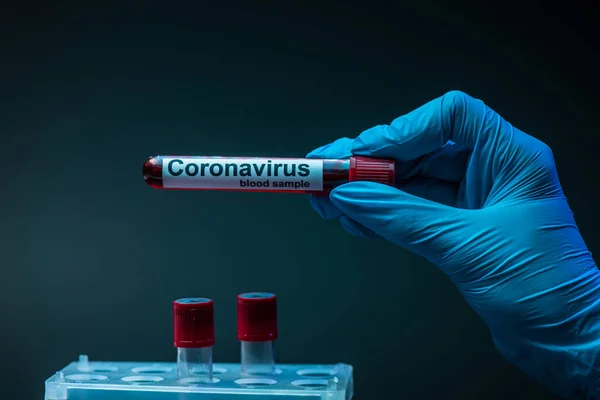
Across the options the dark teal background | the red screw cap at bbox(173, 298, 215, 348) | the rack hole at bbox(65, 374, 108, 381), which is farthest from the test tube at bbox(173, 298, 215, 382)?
the dark teal background

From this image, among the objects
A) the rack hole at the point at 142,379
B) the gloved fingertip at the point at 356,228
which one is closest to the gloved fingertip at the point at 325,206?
the gloved fingertip at the point at 356,228

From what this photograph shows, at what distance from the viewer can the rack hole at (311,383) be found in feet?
Result: 3.44

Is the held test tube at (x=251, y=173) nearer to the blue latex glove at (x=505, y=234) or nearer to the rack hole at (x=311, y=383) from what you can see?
the blue latex glove at (x=505, y=234)

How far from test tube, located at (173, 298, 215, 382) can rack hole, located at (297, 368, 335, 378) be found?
0.53ft

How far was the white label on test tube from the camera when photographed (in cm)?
100

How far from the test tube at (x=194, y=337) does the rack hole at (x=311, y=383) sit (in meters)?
0.14

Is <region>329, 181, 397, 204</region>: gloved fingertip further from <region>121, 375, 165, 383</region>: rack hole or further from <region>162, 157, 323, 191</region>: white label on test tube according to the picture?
<region>121, 375, 165, 383</region>: rack hole

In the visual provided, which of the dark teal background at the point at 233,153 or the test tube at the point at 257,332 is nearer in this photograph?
the test tube at the point at 257,332

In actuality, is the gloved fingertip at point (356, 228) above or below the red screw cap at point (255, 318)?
above

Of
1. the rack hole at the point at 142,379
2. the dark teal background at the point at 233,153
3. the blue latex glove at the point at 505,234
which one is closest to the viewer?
the blue latex glove at the point at 505,234

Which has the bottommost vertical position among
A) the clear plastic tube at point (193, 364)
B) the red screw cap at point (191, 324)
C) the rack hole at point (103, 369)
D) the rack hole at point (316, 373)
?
the rack hole at point (316, 373)

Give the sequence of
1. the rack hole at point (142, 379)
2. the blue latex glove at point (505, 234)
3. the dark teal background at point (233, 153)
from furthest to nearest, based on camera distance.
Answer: the dark teal background at point (233, 153)
the rack hole at point (142, 379)
the blue latex glove at point (505, 234)

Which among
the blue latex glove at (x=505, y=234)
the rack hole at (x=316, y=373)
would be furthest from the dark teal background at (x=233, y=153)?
the blue latex glove at (x=505, y=234)

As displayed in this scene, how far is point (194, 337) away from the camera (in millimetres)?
1083
